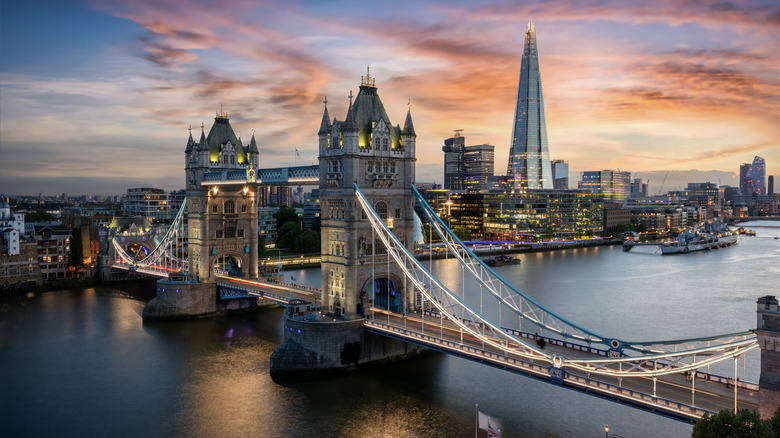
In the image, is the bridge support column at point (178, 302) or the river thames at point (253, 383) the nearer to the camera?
the river thames at point (253, 383)

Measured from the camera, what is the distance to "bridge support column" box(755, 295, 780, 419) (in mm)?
23047

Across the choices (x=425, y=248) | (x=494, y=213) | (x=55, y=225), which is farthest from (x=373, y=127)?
(x=494, y=213)

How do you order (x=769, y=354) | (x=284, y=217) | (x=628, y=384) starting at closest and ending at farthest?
1. (x=769, y=354)
2. (x=628, y=384)
3. (x=284, y=217)

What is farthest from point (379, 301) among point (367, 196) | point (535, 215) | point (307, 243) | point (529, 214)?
A: point (535, 215)

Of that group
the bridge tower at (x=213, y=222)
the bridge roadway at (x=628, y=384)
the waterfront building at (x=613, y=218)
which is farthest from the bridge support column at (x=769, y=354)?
the waterfront building at (x=613, y=218)

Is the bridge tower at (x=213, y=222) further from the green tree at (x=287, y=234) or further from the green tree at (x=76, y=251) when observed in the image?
the green tree at (x=287, y=234)

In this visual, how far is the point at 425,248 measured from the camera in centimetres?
11975

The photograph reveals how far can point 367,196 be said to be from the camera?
43.6m

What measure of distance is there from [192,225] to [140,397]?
27694 millimetres

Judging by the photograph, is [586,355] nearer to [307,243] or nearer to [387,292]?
[387,292]

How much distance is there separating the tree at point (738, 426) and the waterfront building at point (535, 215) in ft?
428

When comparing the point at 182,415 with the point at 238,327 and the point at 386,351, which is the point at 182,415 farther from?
the point at 238,327

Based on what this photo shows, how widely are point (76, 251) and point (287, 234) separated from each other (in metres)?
42.2

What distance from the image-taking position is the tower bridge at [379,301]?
26953mm
